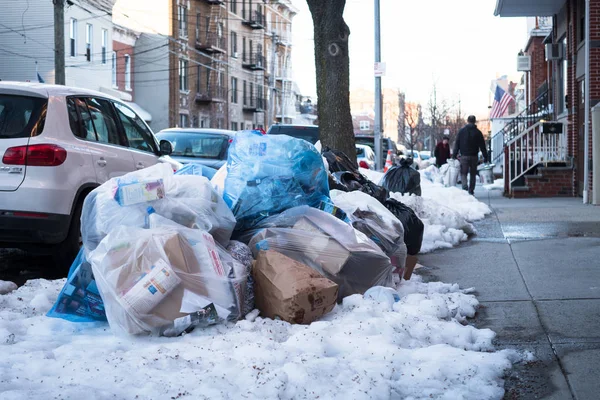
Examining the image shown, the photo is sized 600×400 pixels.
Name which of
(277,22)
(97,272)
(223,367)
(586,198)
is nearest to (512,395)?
(223,367)

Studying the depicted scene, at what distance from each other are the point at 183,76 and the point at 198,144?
34063 millimetres

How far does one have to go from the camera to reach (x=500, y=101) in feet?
115

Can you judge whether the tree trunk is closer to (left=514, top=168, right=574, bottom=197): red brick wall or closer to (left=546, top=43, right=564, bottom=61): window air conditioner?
(left=514, top=168, right=574, bottom=197): red brick wall

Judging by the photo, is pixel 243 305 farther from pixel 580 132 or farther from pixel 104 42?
pixel 104 42

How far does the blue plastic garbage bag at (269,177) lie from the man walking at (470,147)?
11937 millimetres

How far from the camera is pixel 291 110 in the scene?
236ft

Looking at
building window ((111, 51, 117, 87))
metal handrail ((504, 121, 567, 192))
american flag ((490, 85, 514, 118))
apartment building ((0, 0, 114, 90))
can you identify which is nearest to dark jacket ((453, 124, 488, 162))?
metal handrail ((504, 121, 567, 192))

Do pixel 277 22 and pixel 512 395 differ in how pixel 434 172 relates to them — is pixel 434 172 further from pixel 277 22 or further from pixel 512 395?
pixel 277 22

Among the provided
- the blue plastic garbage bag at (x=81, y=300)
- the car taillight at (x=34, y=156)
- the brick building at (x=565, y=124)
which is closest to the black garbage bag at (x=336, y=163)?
the car taillight at (x=34, y=156)

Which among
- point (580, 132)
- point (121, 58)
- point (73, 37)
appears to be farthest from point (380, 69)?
point (121, 58)

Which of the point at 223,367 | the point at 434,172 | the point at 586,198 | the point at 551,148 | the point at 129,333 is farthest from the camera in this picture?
the point at 434,172

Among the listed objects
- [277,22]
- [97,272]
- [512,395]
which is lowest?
[512,395]

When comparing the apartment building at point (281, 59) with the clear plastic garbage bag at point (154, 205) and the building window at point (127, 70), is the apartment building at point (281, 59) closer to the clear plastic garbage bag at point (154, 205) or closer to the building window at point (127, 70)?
the building window at point (127, 70)

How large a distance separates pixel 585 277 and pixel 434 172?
16.7 meters
